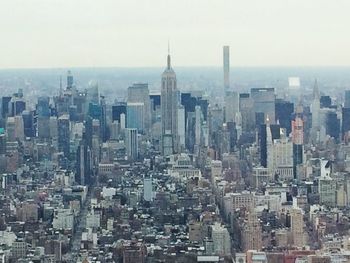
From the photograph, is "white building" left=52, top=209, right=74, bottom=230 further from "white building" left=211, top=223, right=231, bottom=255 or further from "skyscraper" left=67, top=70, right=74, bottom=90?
"skyscraper" left=67, top=70, right=74, bottom=90

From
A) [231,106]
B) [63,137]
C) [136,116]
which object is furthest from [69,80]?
[231,106]

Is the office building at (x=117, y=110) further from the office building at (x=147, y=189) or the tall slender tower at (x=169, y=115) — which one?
the office building at (x=147, y=189)

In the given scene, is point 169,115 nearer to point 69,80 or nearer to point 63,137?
point 63,137

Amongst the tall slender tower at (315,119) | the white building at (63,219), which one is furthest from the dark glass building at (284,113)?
the white building at (63,219)

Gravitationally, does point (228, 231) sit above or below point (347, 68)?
below

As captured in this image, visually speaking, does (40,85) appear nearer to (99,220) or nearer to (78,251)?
(99,220)

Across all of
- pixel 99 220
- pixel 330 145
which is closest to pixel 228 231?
pixel 99 220
